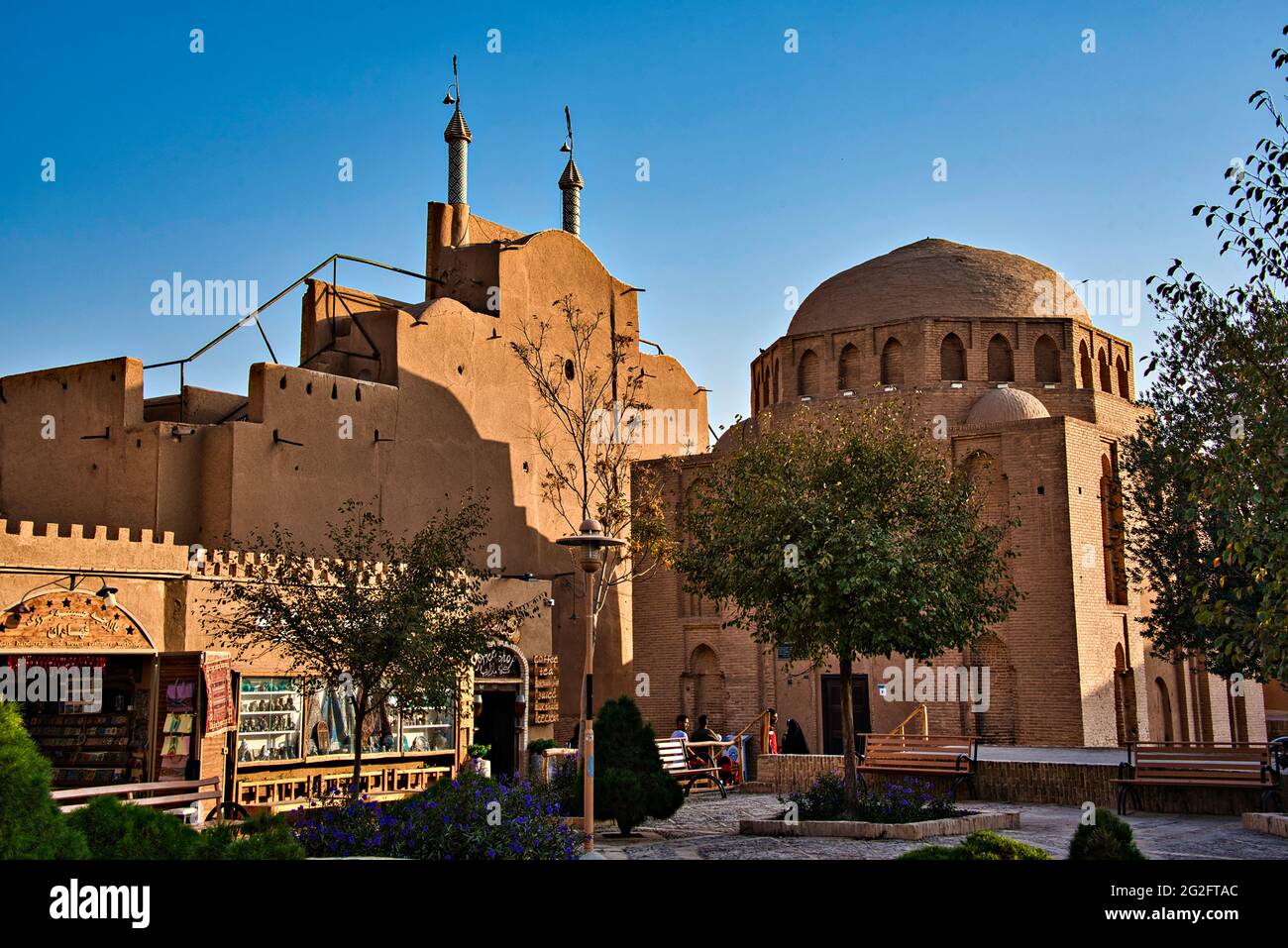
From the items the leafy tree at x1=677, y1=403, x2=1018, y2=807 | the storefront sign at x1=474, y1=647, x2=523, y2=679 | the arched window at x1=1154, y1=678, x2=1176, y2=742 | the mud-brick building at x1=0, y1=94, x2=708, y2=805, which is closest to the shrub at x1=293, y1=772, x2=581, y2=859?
the leafy tree at x1=677, y1=403, x2=1018, y2=807

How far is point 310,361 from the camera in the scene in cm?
2656

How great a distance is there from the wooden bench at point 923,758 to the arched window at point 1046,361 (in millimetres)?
20509

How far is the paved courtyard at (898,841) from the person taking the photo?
41.5 feet

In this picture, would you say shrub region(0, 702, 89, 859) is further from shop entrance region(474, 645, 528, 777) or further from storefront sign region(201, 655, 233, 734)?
shop entrance region(474, 645, 528, 777)

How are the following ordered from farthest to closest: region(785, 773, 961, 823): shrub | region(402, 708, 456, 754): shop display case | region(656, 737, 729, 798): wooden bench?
region(656, 737, 729, 798): wooden bench
region(402, 708, 456, 754): shop display case
region(785, 773, 961, 823): shrub

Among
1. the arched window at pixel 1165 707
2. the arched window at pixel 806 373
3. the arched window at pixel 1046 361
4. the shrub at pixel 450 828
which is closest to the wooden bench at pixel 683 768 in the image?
the shrub at pixel 450 828

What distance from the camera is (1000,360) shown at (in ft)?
124

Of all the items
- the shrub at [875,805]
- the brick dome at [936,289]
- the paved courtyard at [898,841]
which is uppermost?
the brick dome at [936,289]

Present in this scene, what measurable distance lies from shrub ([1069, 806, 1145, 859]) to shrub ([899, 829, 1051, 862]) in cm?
37

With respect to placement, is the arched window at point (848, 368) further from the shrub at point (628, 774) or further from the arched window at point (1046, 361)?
the shrub at point (628, 774)

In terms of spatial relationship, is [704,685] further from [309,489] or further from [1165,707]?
[309,489]

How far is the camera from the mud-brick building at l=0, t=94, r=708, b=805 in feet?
53.7
